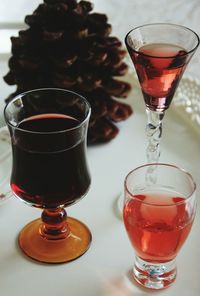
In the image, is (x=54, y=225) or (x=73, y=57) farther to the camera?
(x=73, y=57)

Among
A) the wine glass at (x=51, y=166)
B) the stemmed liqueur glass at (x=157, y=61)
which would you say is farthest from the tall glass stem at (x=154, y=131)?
the wine glass at (x=51, y=166)

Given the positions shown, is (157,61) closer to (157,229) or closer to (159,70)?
(159,70)

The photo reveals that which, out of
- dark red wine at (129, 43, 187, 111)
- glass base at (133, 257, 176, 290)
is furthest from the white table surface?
dark red wine at (129, 43, 187, 111)

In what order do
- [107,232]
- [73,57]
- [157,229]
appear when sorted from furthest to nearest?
[73,57] < [107,232] < [157,229]

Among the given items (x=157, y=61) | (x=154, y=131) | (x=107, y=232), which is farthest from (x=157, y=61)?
(x=107, y=232)

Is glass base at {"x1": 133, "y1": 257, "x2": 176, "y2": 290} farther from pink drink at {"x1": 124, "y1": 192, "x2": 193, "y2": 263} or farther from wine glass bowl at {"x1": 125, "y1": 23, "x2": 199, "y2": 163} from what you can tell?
wine glass bowl at {"x1": 125, "y1": 23, "x2": 199, "y2": 163}

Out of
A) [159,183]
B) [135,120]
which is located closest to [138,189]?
[159,183]

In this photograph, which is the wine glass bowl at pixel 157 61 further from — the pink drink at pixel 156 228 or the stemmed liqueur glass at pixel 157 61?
the pink drink at pixel 156 228
